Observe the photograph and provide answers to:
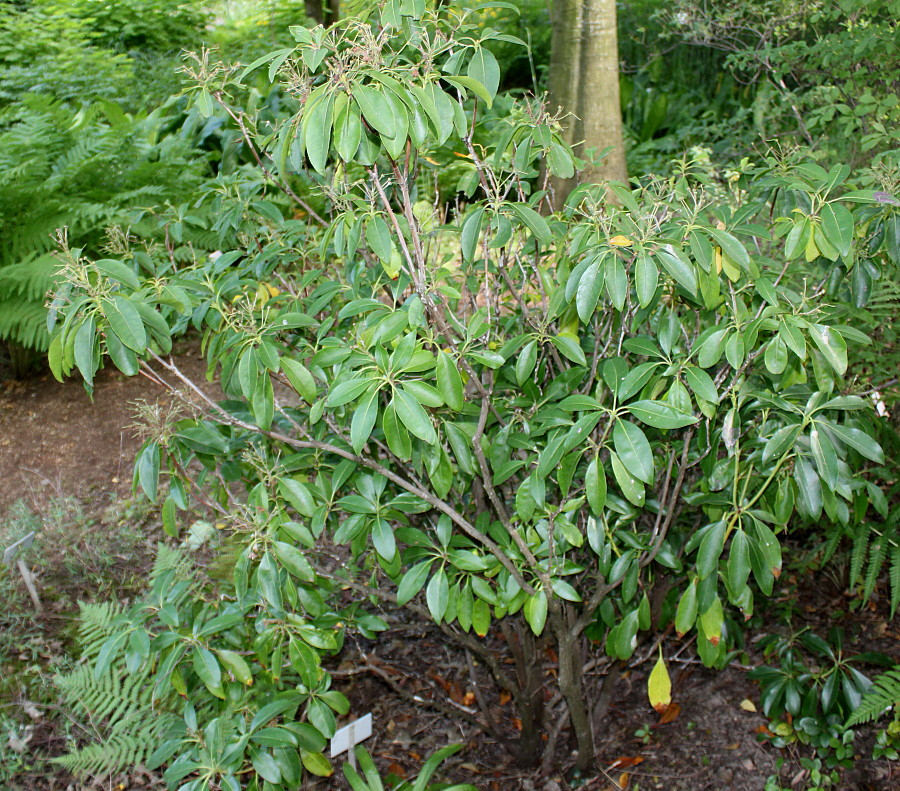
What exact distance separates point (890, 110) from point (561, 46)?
2.32 m

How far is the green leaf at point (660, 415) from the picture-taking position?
142 cm

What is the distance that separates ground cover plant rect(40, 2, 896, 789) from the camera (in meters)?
1.44

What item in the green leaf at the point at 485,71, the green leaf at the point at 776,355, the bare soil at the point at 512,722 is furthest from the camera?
the bare soil at the point at 512,722

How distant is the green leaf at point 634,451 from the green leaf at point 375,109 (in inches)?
27.5

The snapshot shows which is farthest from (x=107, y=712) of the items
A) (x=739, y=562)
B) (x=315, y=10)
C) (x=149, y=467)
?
(x=315, y=10)

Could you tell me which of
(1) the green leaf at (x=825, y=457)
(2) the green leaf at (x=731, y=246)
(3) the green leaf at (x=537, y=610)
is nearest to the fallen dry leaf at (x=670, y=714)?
(3) the green leaf at (x=537, y=610)

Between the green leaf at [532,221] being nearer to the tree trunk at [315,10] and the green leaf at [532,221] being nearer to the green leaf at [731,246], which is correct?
the green leaf at [731,246]

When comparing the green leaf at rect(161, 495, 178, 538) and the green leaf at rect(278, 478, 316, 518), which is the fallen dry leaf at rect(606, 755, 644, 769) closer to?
the green leaf at rect(278, 478, 316, 518)

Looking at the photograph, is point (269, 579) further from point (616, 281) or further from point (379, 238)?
point (616, 281)

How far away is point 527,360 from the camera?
174 centimetres

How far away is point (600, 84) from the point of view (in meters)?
4.56

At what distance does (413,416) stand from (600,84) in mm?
3847

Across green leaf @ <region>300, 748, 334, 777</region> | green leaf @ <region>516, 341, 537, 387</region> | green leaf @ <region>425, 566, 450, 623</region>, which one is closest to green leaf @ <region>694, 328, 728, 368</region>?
green leaf @ <region>516, 341, 537, 387</region>

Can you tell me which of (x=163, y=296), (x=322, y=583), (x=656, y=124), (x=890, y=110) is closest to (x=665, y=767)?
(x=322, y=583)
